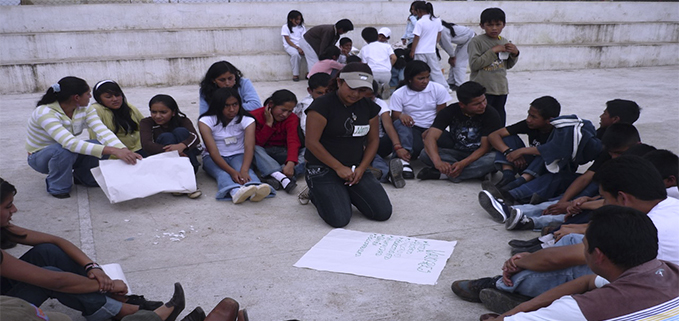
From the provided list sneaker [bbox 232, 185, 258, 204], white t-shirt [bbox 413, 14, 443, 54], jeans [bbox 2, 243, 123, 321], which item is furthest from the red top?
white t-shirt [bbox 413, 14, 443, 54]

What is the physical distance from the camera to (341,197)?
12.7ft

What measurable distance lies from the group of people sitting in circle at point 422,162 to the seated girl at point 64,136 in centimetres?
1

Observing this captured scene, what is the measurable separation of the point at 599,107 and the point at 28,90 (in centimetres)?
827

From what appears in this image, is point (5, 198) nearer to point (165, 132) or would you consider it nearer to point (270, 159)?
point (165, 132)

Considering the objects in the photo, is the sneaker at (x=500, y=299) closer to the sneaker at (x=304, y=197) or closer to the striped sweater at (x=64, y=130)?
the sneaker at (x=304, y=197)

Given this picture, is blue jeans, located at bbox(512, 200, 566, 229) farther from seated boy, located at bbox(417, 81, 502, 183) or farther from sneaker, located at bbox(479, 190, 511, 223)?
seated boy, located at bbox(417, 81, 502, 183)

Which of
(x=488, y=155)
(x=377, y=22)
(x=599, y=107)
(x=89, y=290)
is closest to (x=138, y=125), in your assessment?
(x=89, y=290)

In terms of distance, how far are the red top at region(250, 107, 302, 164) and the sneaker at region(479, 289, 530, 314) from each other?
95.1 inches

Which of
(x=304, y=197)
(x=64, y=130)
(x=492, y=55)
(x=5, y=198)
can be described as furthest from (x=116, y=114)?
(x=492, y=55)

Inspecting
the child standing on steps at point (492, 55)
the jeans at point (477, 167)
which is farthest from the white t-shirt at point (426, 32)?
the jeans at point (477, 167)

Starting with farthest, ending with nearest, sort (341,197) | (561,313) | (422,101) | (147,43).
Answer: (147,43) < (422,101) < (341,197) < (561,313)

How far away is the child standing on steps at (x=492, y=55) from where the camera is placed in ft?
17.9

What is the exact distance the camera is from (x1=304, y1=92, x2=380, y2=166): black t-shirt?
390cm

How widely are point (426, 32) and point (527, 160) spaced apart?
14.9 feet
